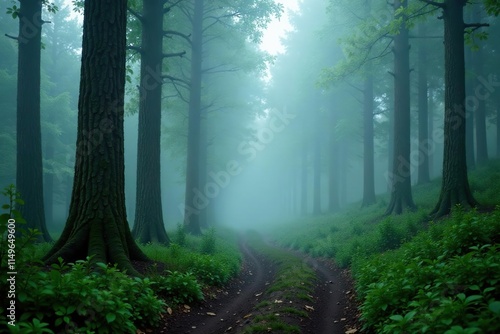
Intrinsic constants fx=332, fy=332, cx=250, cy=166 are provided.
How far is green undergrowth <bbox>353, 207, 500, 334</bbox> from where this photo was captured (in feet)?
10.4

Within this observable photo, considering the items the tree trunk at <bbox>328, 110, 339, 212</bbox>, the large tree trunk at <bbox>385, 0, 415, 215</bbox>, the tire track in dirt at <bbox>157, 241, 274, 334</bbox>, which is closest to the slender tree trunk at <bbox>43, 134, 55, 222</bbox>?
the tire track in dirt at <bbox>157, 241, 274, 334</bbox>

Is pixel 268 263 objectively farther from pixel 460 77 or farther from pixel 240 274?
pixel 460 77

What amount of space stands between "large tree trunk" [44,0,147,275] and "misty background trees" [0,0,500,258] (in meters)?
0.13

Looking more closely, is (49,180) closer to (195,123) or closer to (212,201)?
(212,201)

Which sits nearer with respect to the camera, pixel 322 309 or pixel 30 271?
pixel 30 271

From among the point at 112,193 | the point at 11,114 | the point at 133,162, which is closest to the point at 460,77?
the point at 112,193

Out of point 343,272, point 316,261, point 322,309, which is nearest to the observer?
point 322,309

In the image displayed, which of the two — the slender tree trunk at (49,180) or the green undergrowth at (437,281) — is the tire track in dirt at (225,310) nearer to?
the green undergrowth at (437,281)

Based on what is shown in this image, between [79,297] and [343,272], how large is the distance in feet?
25.5

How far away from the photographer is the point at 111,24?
21.9ft

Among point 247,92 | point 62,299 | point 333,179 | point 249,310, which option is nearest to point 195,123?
point 249,310

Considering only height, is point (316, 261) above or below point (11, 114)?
below

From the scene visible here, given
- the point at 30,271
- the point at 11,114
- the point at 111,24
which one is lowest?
the point at 30,271

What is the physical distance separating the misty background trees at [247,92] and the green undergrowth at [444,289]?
4667 mm
